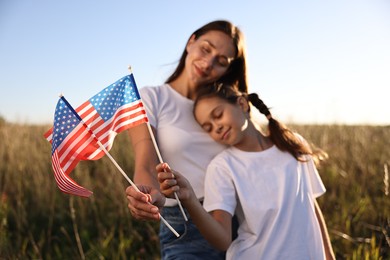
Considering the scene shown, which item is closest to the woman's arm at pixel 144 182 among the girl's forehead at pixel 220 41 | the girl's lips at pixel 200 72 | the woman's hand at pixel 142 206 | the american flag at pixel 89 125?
the woman's hand at pixel 142 206

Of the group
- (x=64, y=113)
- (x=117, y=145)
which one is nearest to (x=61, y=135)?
(x=64, y=113)

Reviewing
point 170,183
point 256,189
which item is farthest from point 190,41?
point 170,183

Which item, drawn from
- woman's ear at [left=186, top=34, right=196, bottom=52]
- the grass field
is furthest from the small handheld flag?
the grass field

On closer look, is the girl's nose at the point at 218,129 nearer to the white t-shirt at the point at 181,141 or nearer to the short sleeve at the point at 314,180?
the white t-shirt at the point at 181,141

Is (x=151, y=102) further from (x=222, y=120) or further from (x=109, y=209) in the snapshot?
(x=109, y=209)

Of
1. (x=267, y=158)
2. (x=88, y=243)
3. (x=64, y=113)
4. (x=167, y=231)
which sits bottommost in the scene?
(x=88, y=243)

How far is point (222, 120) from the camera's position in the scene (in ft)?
7.11

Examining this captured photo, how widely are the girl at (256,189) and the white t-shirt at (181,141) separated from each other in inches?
2.5

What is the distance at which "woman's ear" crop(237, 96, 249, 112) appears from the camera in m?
2.30

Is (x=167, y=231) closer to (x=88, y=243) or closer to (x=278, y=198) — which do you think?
(x=278, y=198)

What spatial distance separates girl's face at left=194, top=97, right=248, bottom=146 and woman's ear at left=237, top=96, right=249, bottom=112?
8 centimetres

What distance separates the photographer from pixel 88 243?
136 inches

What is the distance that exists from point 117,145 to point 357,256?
382 cm

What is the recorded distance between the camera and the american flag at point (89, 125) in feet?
5.37
